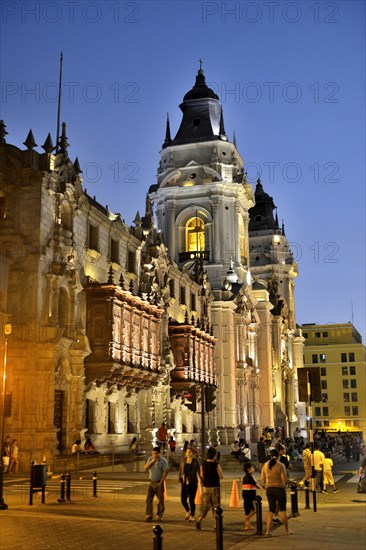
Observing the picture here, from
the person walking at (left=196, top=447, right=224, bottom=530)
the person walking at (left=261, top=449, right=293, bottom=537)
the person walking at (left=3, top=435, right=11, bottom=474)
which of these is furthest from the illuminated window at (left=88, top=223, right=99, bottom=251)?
the person walking at (left=261, top=449, right=293, bottom=537)

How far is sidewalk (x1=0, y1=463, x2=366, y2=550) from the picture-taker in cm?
1339

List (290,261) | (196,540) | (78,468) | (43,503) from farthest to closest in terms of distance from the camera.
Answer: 1. (290,261)
2. (78,468)
3. (43,503)
4. (196,540)

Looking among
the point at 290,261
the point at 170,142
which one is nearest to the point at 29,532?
the point at 170,142

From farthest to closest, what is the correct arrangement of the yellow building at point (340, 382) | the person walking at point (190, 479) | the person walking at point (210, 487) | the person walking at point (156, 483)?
1. the yellow building at point (340, 382)
2. the person walking at point (190, 479)
3. the person walking at point (156, 483)
4. the person walking at point (210, 487)

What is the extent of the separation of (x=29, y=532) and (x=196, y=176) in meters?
57.1

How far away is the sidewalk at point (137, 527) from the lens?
13.4 metres

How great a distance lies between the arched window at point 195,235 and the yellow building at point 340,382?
5810 cm

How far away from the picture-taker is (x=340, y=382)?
124 m

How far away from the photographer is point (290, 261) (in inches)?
4018

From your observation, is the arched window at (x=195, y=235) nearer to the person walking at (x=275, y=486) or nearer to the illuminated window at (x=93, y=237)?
the illuminated window at (x=93, y=237)

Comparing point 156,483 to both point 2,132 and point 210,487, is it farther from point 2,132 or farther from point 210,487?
point 2,132

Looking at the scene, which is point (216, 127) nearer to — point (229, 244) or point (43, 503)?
point (229, 244)

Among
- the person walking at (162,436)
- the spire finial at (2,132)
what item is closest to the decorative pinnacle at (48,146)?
the spire finial at (2,132)

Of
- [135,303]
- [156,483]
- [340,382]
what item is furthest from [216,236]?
[340,382]
